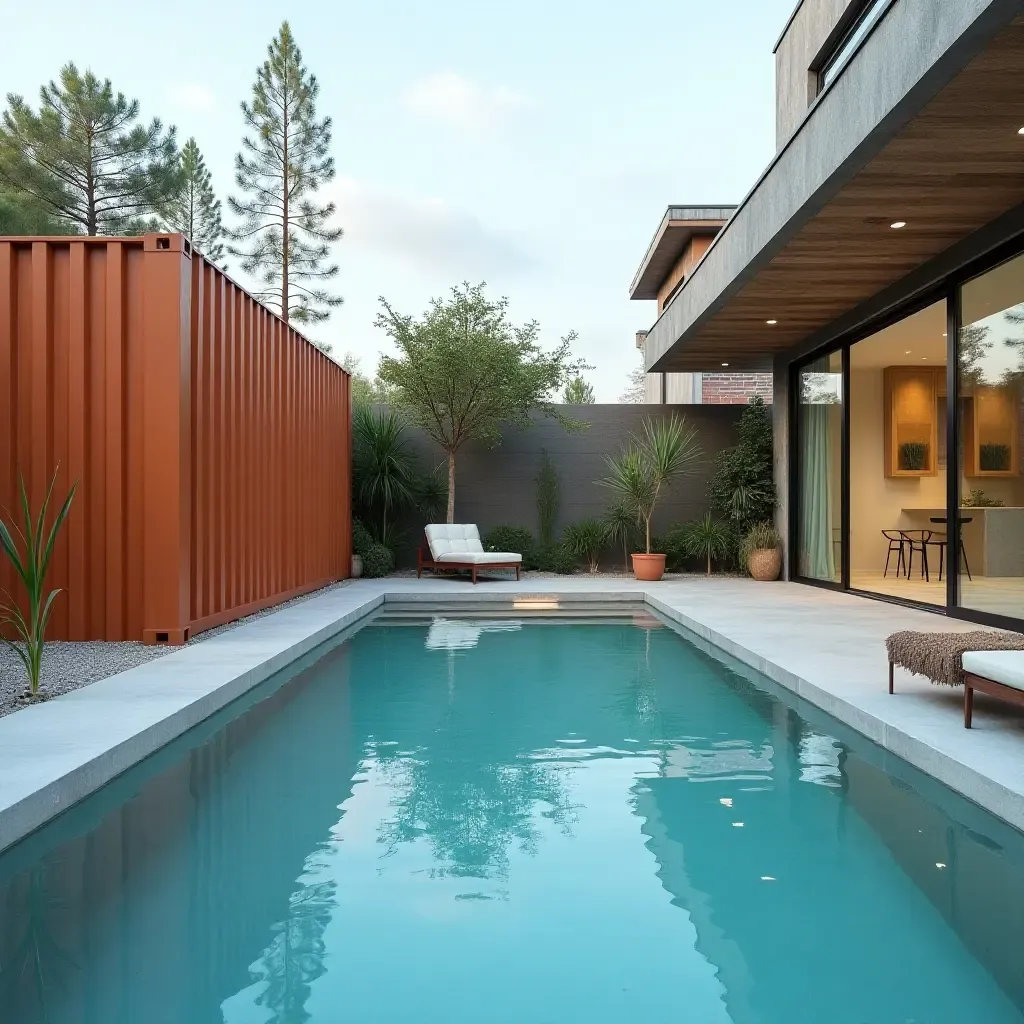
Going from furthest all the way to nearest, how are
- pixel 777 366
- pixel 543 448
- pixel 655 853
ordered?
1. pixel 543 448
2. pixel 777 366
3. pixel 655 853

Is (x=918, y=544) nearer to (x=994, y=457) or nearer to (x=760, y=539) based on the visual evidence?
(x=760, y=539)

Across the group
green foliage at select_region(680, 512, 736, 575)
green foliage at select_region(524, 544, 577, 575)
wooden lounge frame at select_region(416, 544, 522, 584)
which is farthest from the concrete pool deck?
green foliage at select_region(524, 544, 577, 575)

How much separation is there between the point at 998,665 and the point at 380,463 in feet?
32.3

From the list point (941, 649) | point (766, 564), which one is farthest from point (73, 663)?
point (766, 564)

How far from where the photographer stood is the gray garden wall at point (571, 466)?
13469mm

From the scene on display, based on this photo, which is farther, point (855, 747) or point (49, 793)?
point (855, 747)

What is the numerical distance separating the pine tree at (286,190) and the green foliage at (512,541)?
1092cm

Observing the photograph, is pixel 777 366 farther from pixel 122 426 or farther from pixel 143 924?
pixel 143 924

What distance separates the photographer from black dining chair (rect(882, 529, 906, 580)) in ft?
35.3

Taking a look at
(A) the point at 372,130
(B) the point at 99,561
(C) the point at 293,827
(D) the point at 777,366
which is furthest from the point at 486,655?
(A) the point at 372,130

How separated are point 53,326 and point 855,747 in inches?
216

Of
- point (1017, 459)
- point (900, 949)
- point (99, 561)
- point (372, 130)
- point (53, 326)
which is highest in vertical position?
point (372, 130)

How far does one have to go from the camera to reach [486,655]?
6.40 meters

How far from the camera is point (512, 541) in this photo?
42.2 ft
